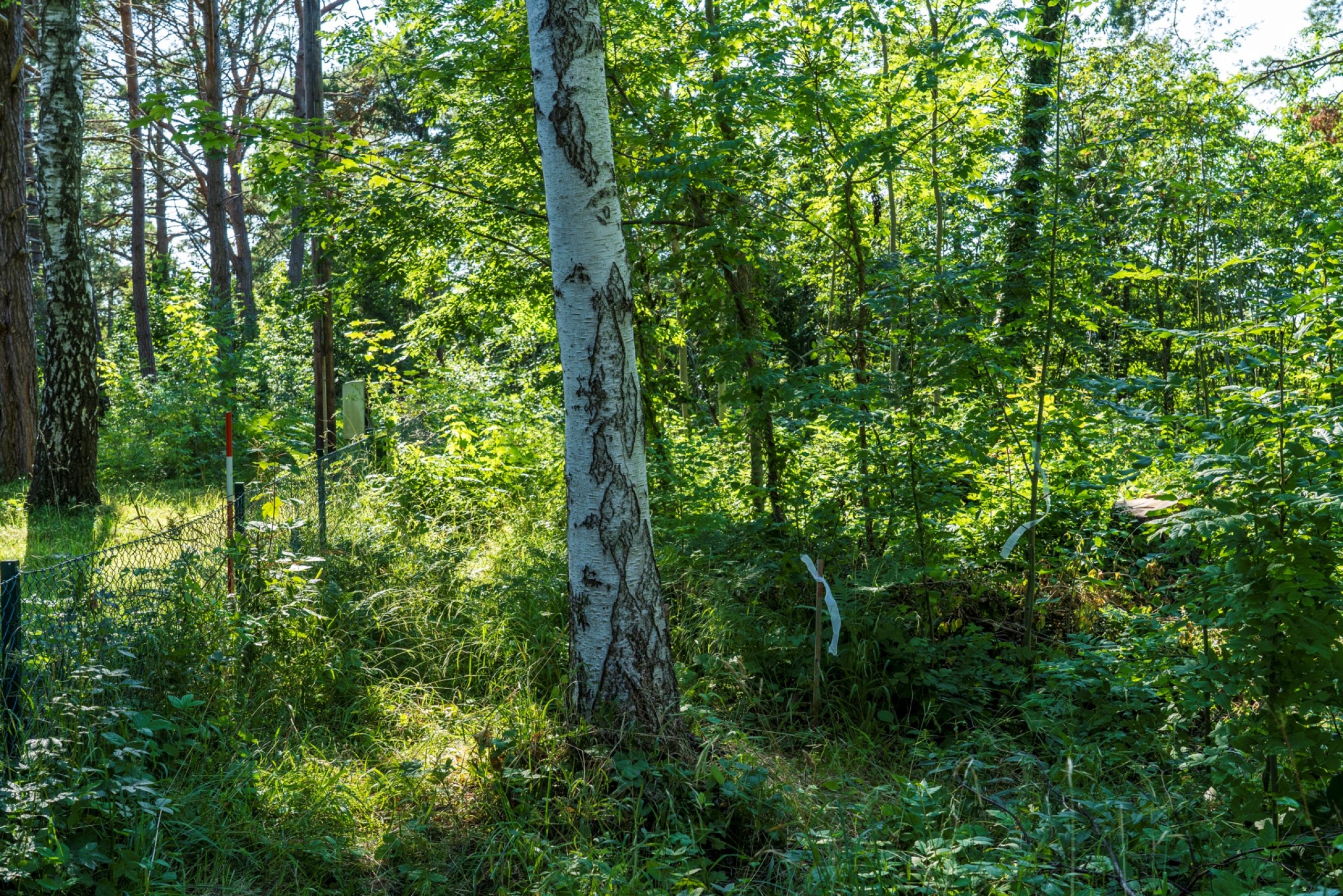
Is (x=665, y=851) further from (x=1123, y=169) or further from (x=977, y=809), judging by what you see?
(x=1123, y=169)

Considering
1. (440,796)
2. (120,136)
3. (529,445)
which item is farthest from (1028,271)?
(120,136)

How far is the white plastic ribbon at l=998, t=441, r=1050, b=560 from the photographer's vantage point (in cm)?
402

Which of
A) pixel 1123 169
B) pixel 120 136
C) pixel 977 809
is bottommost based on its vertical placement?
pixel 977 809

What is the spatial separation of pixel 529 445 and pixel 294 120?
12.7 ft

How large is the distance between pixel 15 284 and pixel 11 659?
8719mm

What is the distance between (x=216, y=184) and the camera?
17.6 m

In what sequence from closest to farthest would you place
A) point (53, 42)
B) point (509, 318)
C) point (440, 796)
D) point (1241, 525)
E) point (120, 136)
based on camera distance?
point (1241, 525) < point (440, 796) < point (509, 318) < point (53, 42) < point (120, 136)

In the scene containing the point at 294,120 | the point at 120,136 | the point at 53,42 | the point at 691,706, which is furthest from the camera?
the point at 120,136

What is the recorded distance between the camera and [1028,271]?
16.6 feet

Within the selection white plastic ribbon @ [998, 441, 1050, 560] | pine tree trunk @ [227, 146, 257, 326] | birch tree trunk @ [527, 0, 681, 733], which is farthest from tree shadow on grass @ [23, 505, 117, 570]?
pine tree trunk @ [227, 146, 257, 326]

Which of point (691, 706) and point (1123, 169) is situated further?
point (1123, 169)

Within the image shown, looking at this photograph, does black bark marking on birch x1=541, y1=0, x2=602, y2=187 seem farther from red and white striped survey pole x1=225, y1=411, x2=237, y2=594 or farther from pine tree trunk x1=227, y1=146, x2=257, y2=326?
pine tree trunk x1=227, y1=146, x2=257, y2=326

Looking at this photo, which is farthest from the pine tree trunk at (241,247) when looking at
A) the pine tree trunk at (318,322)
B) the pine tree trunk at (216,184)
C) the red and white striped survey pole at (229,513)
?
the red and white striped survey pole at (229,513)

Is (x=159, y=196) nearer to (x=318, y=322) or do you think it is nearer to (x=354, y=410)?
(x=318, y=322)
